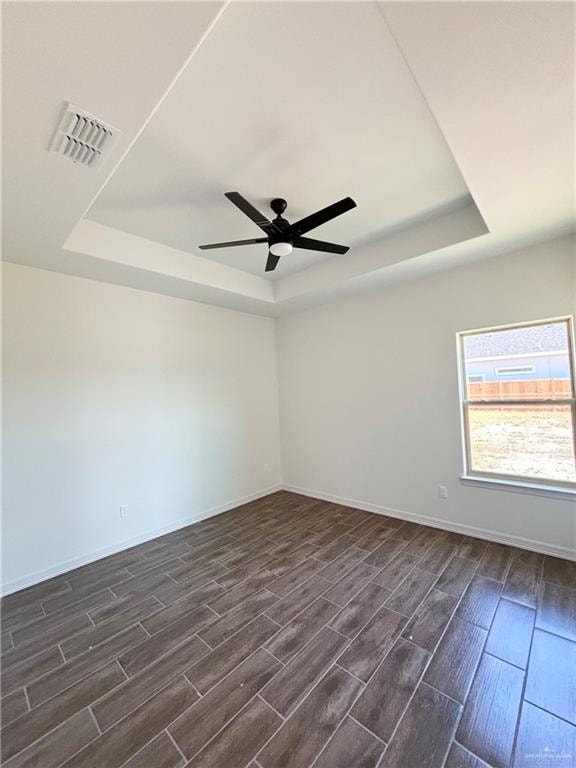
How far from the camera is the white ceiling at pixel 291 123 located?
108 cm

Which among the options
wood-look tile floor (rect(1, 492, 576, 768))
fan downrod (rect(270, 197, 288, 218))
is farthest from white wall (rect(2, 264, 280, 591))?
fan downrod (rect(270, 197, 288, 218))

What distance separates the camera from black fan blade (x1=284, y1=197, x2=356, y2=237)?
185cm

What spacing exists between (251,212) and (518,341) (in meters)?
2.72

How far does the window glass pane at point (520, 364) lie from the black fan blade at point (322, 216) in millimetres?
2109

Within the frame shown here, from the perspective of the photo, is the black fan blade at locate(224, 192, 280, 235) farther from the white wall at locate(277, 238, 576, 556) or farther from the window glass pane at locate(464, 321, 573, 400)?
the window glass pane at locate(464, 321, 573, 400)

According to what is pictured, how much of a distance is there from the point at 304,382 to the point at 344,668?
10.9 ft

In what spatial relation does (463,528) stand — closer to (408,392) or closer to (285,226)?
(408,392)

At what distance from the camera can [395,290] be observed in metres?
3.63

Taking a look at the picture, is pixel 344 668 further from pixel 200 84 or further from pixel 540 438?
pixel 200 84

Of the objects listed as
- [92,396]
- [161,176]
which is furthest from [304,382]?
[161,176]

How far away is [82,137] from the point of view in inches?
57.4

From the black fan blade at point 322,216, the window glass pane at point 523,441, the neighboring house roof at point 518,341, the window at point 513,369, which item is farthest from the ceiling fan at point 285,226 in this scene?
the window glass pane at point 523,441

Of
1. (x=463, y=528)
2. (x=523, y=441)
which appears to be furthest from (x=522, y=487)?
(x=463, y=528)

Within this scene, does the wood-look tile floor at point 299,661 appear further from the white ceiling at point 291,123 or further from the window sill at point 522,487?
the white ceiling at point 291,123
